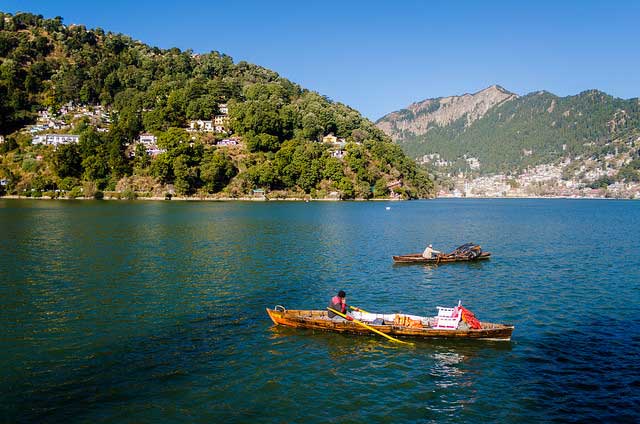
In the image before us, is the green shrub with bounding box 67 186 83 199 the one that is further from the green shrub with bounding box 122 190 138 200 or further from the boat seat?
the boat seat

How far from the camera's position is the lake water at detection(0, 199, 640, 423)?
18031mm

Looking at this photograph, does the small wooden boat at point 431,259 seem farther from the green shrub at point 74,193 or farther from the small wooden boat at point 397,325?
the green shrub at point 74,193

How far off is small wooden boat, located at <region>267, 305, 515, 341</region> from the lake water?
0.64m

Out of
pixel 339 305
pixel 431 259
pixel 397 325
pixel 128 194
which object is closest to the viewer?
pixel 397 325

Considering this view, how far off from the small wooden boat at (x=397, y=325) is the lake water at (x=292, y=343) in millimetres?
635

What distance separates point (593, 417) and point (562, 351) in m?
7.40

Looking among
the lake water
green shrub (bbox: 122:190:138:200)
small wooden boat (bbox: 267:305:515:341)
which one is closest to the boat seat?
small wooden boat (bbox: 267:305:515:341)

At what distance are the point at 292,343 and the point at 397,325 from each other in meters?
6.32

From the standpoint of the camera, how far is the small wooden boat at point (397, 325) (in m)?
25.1

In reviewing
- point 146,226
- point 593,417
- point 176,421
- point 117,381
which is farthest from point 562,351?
point 146,226

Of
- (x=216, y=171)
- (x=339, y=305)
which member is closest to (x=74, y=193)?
(x=216, y=171)

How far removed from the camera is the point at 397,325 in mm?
26000

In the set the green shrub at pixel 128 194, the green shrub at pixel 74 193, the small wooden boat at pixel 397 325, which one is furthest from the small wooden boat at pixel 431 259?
the green shrub at pixel 74 193

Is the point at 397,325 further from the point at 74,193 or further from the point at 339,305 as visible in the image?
the point at 74,193
